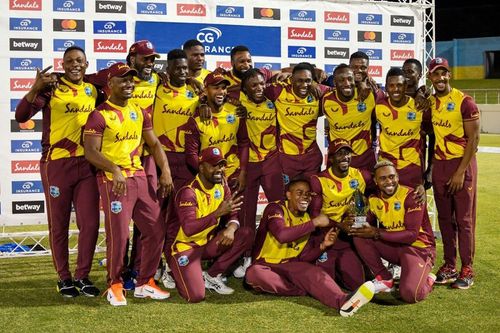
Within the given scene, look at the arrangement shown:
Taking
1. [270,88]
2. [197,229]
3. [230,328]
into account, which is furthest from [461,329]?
[270,88]

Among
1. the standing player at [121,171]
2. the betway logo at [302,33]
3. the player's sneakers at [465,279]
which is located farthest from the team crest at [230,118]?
the player's sneakers at [465,279]

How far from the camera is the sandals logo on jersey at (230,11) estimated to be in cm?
778

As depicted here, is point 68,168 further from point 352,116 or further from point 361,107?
point 361,107

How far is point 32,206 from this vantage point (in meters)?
7.34

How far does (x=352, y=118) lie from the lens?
638 centimetres

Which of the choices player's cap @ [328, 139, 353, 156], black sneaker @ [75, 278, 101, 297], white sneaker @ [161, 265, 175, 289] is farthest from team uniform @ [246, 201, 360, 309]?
black sneaker @ [75, 278, 101, 297]

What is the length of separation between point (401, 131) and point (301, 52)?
2374 millimetres

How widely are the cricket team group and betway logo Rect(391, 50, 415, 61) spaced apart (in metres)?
2.02

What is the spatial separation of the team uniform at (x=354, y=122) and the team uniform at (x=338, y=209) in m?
0.40

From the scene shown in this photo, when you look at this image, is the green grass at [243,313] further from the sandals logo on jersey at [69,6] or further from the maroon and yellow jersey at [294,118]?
the sandals logo on jersey at [69,6]

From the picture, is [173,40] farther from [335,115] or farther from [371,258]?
[371,258]

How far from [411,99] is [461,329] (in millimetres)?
2424

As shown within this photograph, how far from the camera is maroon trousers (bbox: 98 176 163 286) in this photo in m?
5.34

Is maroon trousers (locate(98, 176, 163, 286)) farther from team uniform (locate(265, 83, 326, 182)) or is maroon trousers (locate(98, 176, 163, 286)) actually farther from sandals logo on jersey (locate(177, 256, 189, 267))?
team uniform (locate(265, 83, 326, 182))
